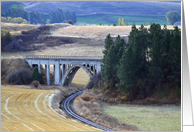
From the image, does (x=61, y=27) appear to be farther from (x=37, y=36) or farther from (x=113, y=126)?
(x=113, y=126)

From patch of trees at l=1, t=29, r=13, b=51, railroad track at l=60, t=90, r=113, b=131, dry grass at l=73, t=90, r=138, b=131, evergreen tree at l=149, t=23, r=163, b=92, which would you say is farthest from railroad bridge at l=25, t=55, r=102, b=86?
patch of trees at l=1, t=29, r=13, b=51

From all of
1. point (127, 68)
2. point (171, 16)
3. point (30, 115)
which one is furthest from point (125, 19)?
point (30, 115)

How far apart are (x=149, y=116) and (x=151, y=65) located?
1108cm

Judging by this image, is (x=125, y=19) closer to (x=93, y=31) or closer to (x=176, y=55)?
(x=93, y=31)

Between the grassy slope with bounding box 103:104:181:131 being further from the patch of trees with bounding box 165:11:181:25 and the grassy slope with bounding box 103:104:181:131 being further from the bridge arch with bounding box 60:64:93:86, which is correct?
the patch of trees with bounding box 165:11:181:25

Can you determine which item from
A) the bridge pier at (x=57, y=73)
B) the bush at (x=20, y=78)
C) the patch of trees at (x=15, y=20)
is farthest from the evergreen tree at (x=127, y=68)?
the patch of trees at (x=15, y=20)

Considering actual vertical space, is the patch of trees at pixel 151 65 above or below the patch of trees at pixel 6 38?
below

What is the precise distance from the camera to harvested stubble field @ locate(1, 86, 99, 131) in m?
25.2

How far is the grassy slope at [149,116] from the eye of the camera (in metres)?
27.7

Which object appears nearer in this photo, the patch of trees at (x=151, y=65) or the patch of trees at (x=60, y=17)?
the patch of trees at (x=151, y=65)

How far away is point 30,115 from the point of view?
30.0 m

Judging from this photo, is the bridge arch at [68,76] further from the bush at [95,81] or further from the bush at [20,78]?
the bush at [95,81]

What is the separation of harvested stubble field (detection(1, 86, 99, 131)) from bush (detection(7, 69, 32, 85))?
12746 millimetres

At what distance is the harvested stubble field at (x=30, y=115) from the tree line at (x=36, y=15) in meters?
73.4
